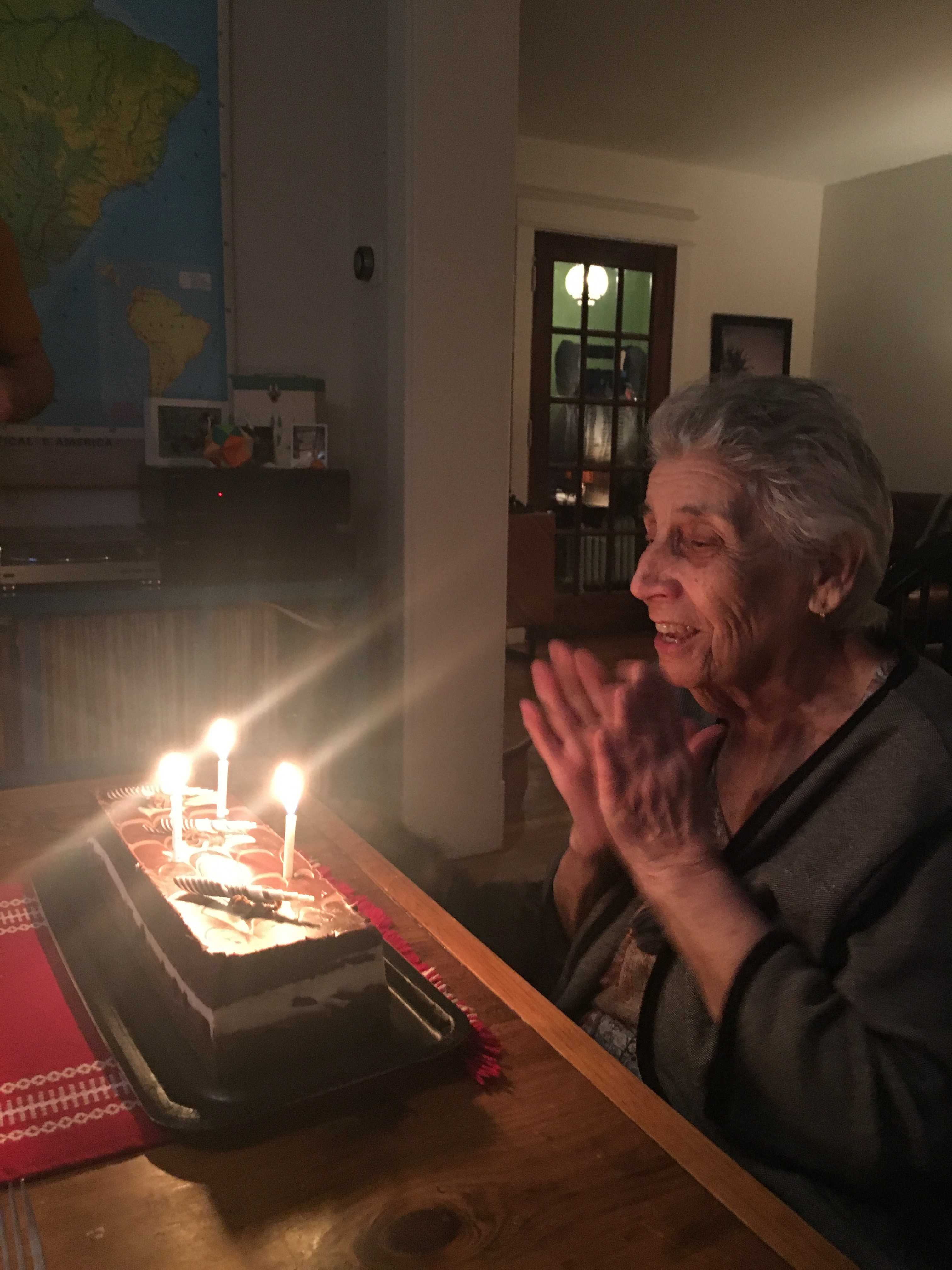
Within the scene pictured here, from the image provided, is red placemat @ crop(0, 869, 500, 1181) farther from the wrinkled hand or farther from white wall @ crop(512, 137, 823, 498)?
white wall @ crop(512, 137, 823, 498)

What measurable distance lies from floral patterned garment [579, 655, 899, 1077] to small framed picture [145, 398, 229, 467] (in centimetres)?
194

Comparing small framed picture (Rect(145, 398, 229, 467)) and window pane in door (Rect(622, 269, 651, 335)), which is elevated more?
window pane in door (Rect(622, 269, 651, 335))

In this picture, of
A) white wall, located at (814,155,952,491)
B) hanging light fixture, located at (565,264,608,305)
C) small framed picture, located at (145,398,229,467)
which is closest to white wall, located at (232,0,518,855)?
small framed picture, located at (145,398,229,467)

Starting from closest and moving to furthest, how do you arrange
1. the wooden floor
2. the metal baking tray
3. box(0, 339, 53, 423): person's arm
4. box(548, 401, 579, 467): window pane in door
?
the metal baking tray
the wooden floor
box(0, 339, 53, 423): person's arm
box(548, 401, 579, 467): window pane in door

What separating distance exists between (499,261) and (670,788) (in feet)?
7.23

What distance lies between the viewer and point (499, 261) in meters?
2.80

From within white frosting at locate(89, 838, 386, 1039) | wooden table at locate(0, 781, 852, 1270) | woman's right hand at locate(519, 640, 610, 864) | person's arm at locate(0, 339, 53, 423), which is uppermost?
person's arm at locate(0, 339, 53, 423)

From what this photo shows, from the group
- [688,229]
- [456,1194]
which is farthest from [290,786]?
[688,229]

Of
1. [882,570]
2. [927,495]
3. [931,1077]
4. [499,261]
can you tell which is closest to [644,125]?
[927,495]

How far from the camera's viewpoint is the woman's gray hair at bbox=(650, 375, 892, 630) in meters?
1.03

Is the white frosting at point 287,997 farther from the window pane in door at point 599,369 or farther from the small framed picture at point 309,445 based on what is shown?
the window pane in door at point 599,369

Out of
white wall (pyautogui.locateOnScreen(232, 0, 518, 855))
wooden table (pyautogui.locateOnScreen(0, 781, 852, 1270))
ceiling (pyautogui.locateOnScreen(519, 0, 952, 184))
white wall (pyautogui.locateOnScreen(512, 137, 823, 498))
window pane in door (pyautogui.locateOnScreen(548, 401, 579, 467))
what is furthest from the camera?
window pane in door (pyautogui.locateOnScreen(548, 401, 579, 467))

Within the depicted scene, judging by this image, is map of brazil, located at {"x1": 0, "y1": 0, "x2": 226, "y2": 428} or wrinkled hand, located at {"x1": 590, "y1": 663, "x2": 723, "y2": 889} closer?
wrinkled hand, located at {"x1": 590, "y1": 663, "x2": 723, "y2": 889}

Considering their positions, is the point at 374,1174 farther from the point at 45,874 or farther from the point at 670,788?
the point at 45,874
